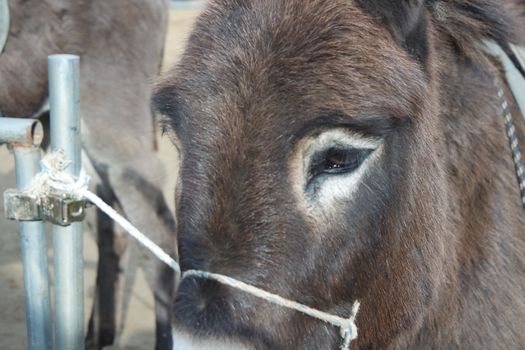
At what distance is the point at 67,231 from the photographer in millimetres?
2062

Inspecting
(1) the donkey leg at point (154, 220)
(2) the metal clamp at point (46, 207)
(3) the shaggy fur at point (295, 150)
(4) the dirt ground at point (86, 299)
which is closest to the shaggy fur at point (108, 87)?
→ (1) the donkey leg at point (154, 220)

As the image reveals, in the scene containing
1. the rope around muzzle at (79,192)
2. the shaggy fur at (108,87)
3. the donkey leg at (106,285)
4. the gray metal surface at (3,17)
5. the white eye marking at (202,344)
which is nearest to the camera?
the white eye marking at (202,344)

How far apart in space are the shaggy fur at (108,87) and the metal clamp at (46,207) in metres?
1.48

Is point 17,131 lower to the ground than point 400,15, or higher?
lower

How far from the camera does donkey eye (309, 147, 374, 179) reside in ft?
5.05

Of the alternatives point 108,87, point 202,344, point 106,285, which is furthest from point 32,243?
point 106,285

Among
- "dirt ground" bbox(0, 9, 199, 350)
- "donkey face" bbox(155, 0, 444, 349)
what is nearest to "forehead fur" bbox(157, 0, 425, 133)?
"donkey face" bbox(155, 0, 444, 349)

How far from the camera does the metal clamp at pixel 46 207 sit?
78.5 inches

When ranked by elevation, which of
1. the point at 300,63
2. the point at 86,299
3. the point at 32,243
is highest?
the point at 300,63

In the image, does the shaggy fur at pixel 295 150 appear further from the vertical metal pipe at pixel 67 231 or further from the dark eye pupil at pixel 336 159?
the vertical metal pipe at pixel 67 231

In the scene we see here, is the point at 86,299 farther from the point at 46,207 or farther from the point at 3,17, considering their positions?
the point at 46,207

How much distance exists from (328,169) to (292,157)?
9 cm

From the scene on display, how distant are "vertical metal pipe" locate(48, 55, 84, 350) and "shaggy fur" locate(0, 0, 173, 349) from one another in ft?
4.57

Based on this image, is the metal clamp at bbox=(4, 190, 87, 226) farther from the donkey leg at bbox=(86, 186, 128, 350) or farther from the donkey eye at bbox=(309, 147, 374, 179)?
the donkey leg at bbox=(86, 186, 128, 350)
